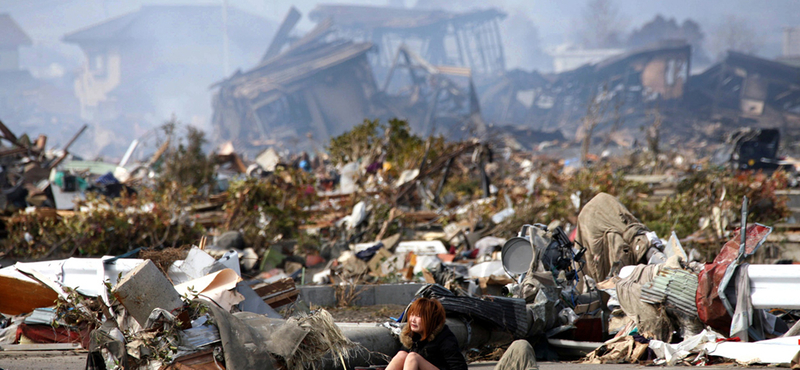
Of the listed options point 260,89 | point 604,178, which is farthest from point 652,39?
point 604,178

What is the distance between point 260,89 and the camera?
299 feet

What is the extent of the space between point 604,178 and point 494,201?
6.29 ft

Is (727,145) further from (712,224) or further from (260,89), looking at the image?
(260,89)

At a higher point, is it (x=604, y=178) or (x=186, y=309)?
(x=186, y=309)

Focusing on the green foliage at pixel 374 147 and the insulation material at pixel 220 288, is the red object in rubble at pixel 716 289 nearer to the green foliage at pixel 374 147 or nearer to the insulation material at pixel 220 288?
the insulation material at pixel 220 288

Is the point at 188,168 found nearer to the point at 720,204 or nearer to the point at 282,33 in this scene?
the point at 720,204

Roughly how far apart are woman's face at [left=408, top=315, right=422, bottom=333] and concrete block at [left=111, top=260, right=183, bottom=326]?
4.37 feet

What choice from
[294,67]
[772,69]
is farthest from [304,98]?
[772,69]

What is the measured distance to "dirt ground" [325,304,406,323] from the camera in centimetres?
591

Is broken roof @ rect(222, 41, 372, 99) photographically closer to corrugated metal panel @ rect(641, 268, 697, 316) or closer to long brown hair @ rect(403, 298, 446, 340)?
corrugated metal panel @ rect(641, 268, 697, 316)

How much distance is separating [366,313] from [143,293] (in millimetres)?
3091

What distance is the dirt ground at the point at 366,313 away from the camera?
5.91 m

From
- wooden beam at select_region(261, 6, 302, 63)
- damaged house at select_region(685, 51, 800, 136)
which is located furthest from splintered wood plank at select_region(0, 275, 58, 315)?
wooden beam at select_region(261, 6, 302, 63)

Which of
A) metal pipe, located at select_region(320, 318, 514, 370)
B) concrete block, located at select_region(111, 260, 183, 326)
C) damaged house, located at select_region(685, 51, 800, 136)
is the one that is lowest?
damaged house, located at select_region(685, 51, 800, 136)
